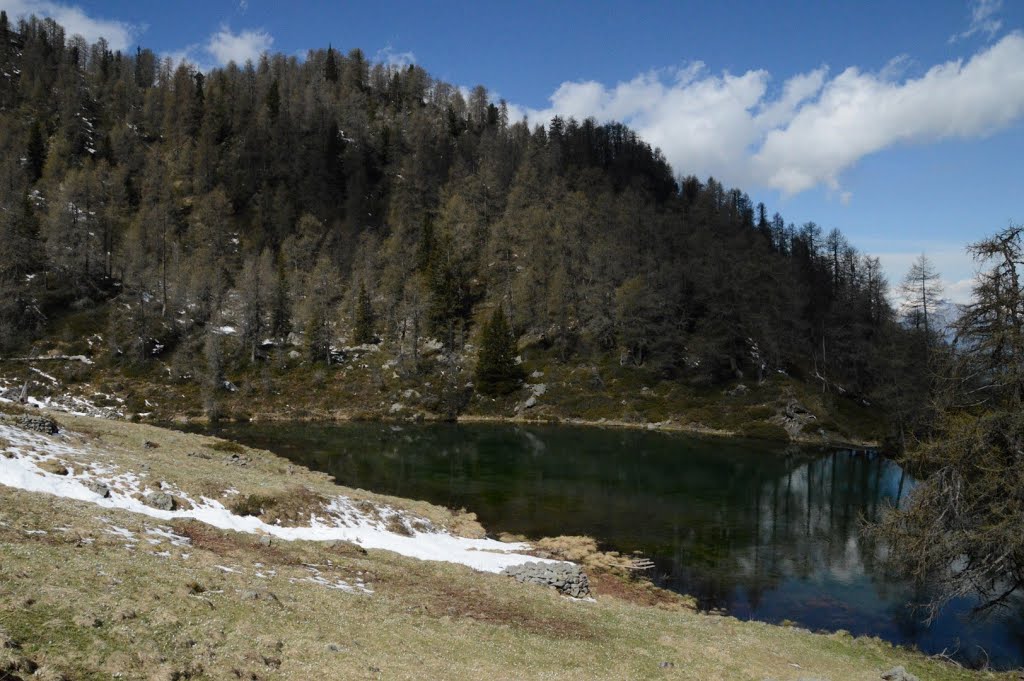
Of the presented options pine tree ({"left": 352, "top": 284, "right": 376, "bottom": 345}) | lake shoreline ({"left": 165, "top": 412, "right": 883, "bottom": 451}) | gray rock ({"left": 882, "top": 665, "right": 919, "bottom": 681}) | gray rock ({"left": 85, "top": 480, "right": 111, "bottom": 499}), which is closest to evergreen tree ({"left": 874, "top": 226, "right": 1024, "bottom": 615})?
gray rock ({"left": 882, "top": 665, "right": 919, "bottom": 681})

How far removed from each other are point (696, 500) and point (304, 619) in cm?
3953

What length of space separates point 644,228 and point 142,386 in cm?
9449

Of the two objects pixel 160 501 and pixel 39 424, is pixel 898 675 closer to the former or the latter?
pixel 160 501

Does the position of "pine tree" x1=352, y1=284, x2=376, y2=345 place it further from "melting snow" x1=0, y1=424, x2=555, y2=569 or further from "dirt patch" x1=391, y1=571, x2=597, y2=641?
"dirt patch" x1=391, y1=571, x2=597, y2=641

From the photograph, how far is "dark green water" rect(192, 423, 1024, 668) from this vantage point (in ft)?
94.9

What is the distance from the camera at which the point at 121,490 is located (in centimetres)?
2531

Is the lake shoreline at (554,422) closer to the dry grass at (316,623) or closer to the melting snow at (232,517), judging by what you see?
the melting snow at (232,517)

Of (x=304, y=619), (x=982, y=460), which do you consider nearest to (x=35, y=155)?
(x=304, y=619)

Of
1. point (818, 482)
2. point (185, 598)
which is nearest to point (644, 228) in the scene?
point (818, 482)

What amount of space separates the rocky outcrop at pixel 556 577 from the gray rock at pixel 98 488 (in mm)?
17470

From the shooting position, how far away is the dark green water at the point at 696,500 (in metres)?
28.9

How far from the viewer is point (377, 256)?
132 metres

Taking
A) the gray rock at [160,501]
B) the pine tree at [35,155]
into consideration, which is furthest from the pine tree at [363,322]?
the pine tree at [35,155]

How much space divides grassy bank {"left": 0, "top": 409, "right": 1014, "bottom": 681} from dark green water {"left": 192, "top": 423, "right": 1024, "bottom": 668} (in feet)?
20.5
